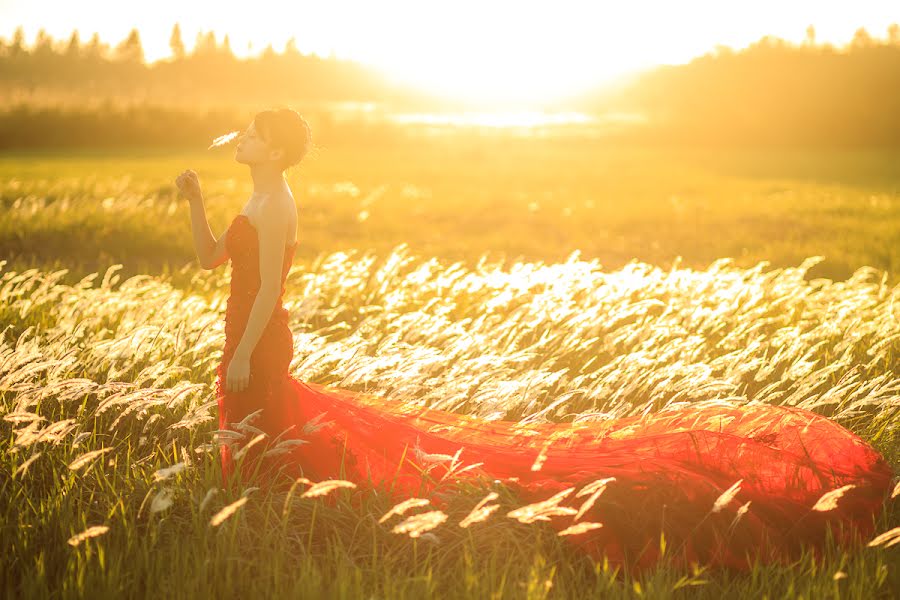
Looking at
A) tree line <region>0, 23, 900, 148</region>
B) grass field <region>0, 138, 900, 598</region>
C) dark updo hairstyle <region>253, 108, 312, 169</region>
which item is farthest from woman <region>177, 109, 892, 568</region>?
tree line <region>0, 23, 900, 148</region>

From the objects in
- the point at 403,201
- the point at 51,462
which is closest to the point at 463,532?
the point at 51,462

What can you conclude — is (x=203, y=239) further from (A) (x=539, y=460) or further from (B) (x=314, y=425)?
(A) (x=539, y=460)

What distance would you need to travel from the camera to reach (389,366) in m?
5.36

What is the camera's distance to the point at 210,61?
348ft

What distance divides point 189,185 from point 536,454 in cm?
212

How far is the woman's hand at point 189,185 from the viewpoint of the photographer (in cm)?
387

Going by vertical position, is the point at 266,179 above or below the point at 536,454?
above

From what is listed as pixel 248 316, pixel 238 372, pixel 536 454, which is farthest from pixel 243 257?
pixel 536 454

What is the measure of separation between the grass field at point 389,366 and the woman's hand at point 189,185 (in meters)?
0.89

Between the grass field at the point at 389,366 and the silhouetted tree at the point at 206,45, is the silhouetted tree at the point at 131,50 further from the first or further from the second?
the grass field at the point at 389,366

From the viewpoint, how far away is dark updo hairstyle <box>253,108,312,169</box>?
371 centimetres

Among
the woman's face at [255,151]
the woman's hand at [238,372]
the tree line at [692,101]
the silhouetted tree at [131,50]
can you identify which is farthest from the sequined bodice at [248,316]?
the silhouetted tree at [131,50]

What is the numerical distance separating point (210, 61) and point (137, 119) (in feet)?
254

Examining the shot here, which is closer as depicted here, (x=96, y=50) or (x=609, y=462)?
(x=609, y=462)
